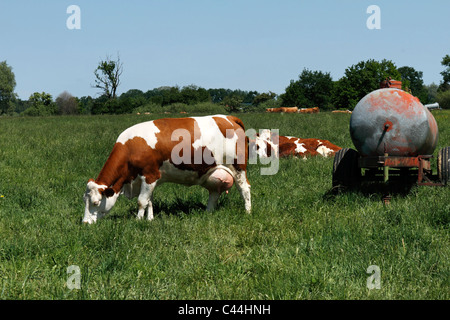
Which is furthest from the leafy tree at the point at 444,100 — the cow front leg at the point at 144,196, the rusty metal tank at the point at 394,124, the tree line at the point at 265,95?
the cow front leg at the point at 144,196

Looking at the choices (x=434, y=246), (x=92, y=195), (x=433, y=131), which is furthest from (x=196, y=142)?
(x=433, y=131)

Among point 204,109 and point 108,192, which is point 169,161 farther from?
point 204,109

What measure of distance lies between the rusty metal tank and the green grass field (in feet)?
2.66

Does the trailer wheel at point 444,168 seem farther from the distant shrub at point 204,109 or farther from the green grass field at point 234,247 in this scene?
the distant shrub at point 204,109

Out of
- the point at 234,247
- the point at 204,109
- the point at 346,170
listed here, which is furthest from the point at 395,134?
the point at 204,109

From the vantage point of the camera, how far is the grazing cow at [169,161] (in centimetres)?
662

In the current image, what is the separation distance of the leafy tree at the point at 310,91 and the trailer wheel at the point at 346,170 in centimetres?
7695

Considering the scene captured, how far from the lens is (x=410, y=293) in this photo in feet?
12.2

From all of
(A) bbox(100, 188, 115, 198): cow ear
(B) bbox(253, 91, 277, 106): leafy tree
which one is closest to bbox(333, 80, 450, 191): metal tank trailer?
(A) bbox(100, 188, 115, 198): cow ear

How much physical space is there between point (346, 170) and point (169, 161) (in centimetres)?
318

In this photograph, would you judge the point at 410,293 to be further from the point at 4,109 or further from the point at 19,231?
the point at 4,109

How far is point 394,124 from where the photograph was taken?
23.7 feet

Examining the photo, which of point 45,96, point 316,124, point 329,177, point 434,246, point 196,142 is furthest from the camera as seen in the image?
point 45,96

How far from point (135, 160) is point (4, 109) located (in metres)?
117
